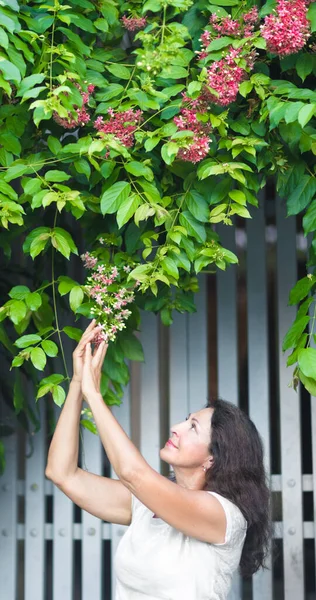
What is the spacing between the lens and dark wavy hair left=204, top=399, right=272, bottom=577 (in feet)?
7.48

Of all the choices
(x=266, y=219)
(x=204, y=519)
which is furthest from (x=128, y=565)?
(x=266, y=219)

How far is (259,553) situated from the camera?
237cm

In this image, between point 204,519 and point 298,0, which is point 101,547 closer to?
point 204,519

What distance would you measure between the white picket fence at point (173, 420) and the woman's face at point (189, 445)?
3.44 feet

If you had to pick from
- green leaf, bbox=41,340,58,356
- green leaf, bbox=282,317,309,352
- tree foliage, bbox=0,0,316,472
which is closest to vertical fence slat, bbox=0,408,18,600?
tree foliage, bbox=0,0,316,472

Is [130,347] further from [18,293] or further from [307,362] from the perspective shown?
[307,362]

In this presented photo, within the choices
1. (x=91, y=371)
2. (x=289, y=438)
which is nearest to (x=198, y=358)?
(x=289, y=438)

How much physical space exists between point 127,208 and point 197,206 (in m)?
0.21

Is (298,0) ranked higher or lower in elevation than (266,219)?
higher

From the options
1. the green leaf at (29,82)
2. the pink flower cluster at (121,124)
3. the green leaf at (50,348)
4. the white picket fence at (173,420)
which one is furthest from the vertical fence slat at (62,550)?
the green leaf at (29,82)

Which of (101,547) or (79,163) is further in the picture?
(101,547)

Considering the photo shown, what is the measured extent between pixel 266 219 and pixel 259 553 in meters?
1.45

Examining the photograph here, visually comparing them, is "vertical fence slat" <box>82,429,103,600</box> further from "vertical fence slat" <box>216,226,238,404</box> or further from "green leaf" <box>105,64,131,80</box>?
"green leaf" <box>105,64,131,80</box>

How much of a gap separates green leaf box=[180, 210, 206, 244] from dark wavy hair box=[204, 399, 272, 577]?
1.38 ft
